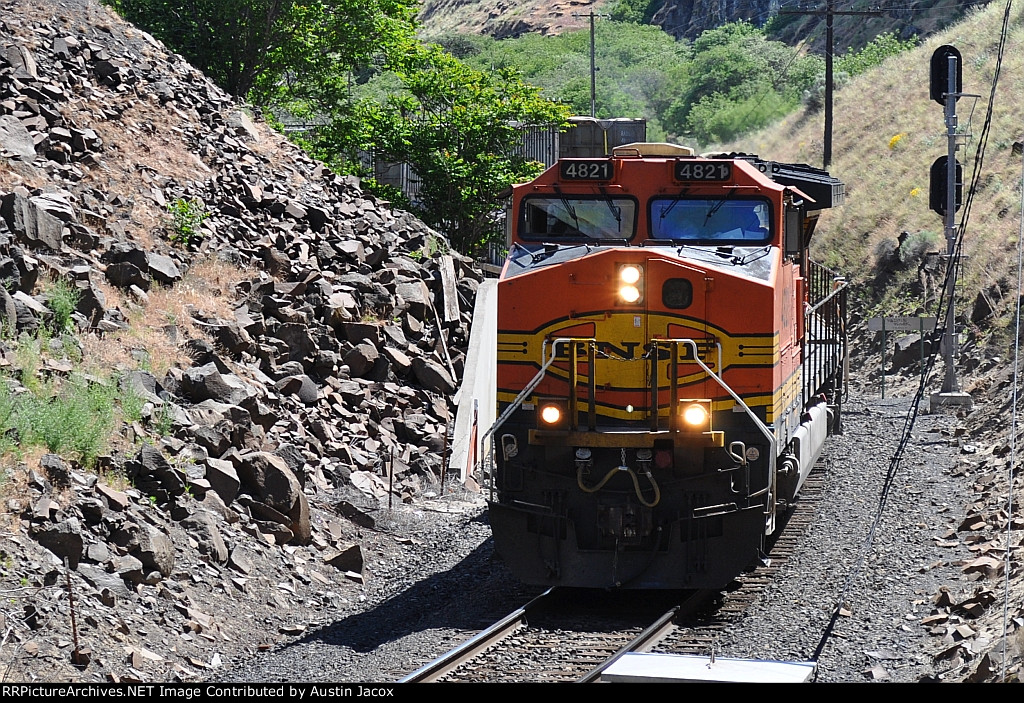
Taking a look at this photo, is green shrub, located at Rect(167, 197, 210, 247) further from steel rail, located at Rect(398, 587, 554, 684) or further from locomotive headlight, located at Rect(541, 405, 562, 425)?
steel rail, located at Rect(398, 587, 554, 684)

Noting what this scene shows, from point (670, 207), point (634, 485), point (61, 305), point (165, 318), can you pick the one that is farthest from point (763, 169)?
point (61, 305)

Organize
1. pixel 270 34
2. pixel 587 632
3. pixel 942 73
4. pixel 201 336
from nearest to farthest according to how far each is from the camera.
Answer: pixel 587 632
pixel 201 336
pixel 942 73
pixel 270 34

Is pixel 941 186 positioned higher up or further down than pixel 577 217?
further down

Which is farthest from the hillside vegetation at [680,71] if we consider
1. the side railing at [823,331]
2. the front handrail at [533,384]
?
the front handrail at [533,384]

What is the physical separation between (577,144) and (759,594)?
2012 centimetres

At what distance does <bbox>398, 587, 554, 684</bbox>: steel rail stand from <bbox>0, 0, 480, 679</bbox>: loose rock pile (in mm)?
2148

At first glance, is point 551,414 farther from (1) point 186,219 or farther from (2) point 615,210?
(1) point 186,219

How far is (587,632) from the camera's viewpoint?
998cm

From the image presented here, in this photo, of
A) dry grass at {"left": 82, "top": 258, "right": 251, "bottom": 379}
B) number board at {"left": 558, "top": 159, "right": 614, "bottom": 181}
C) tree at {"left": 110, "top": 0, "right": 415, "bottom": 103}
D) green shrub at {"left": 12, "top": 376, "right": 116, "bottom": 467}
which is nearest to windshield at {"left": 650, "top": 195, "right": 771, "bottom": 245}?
number board at {"left": 558, "top": 159, "right": 614, "bottom": 181}

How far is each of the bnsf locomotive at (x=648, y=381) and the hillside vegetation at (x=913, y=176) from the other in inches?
578

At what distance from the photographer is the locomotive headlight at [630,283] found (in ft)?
33.1

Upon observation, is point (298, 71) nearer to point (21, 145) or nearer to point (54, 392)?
point (21, 145)

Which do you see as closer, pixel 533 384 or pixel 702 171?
pixel 533 384

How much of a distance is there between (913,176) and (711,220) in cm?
2660
